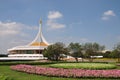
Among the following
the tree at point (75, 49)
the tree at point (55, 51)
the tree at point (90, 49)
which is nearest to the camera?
the tree at point (55, 51)

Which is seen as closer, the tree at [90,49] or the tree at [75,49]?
the tree at [75,49]

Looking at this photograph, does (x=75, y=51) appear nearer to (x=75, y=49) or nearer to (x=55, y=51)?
(x=75, y=49)

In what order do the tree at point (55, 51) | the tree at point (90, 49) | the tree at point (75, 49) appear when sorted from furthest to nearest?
1. the tree at point (90, 49)
2. the tree at point (75, 49)
3. the tree at point (55, 51)

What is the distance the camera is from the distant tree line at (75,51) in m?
52.1

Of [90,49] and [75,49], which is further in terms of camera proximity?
[90,49]

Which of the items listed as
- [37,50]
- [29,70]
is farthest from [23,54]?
[29,70]

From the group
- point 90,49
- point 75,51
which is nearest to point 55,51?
point 75,51

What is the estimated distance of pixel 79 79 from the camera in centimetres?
1403

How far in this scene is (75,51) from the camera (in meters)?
56.7

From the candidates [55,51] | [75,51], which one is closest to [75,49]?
[75,51]

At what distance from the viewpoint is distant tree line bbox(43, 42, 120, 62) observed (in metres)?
52.1

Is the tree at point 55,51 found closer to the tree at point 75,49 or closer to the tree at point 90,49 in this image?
the tree at point 75,49

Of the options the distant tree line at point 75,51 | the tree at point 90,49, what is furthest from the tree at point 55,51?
the tree at point 90,49

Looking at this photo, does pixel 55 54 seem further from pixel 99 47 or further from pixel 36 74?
pixel 36 74
